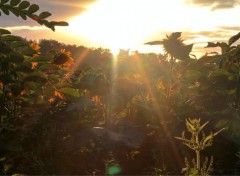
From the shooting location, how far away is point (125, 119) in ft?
14.6

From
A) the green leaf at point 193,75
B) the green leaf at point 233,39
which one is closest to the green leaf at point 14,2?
the green leaf at point 193,75

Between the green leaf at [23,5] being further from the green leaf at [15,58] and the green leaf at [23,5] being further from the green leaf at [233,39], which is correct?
the green leaf at [233,39]

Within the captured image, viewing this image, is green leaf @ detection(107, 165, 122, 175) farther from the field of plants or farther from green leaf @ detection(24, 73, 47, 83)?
green leaf @ detection(24, 73, 47, 83)

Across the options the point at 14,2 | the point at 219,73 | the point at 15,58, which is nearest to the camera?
the point at 15,58

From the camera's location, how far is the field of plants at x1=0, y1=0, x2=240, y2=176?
3586mm

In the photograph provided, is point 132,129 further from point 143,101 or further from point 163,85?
point 163,85

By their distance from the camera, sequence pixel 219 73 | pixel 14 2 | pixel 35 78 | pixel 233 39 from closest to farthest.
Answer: pixel 14 2, pixel 35 78, pixel 219 73, pixel 233 39

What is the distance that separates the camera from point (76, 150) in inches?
155

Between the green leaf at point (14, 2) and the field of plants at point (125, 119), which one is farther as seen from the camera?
the field of plants at point (125, 119)

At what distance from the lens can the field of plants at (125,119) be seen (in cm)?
359

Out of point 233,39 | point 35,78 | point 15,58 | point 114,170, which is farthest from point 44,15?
point 233,39

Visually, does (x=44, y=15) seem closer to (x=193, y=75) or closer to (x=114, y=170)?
(x=114, y=170)

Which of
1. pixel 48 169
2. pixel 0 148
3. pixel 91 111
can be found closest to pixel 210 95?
pixel 91 111

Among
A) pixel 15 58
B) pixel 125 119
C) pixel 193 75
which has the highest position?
pixel 15 58
